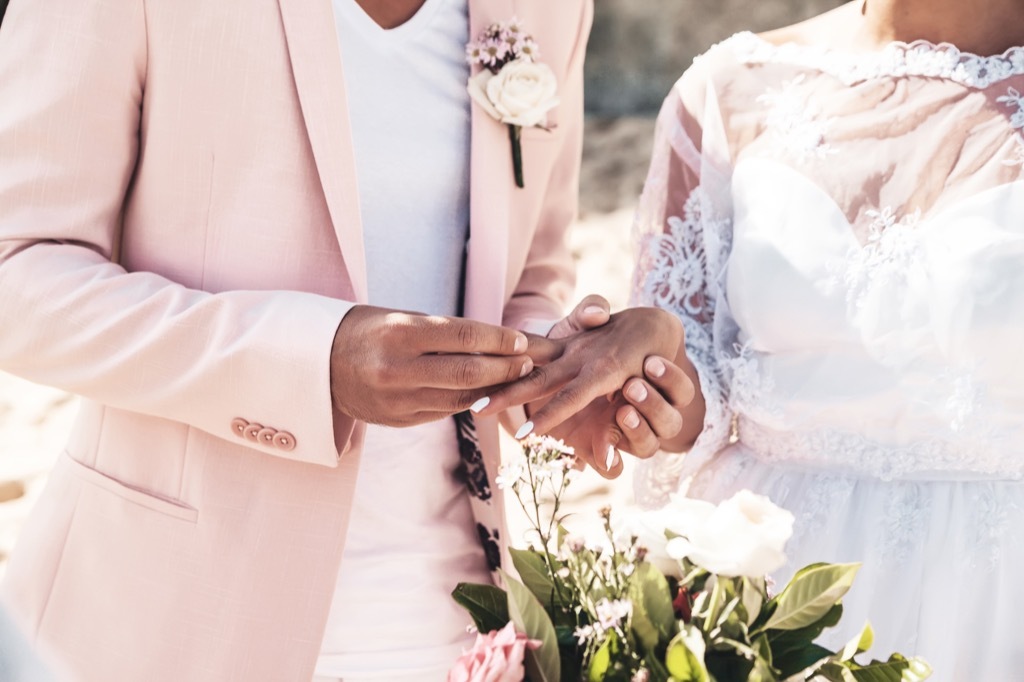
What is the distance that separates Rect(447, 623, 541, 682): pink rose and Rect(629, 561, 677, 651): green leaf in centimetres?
10

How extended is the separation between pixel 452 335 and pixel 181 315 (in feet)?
1.21

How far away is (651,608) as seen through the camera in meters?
1.13

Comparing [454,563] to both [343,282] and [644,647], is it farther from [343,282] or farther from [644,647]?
[644,647]

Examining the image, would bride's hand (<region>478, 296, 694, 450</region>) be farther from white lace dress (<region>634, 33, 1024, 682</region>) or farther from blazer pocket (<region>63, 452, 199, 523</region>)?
blazer pocket (<region>63, 452, 199, 523</region>)

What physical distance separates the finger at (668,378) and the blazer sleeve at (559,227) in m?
0.37

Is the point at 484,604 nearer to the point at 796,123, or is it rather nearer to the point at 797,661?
the point at 797,661

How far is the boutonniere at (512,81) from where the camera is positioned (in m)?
1.83

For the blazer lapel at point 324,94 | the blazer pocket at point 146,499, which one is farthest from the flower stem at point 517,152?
the blazer pocket at point 146,499

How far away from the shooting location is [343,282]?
5.56ft

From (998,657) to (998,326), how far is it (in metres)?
0.52

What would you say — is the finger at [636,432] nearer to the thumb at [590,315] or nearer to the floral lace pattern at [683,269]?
the thumb at [590,315]

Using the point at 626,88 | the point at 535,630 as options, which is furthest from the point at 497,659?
the point at 626,88

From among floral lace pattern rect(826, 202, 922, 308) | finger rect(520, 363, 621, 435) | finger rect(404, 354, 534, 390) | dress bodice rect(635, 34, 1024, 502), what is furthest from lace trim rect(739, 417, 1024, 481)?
finger rect(404, 354, 534, 390)

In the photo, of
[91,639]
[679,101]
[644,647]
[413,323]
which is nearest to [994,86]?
[679,101]
